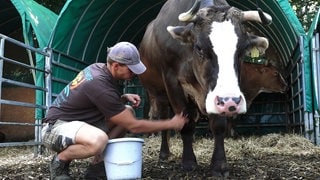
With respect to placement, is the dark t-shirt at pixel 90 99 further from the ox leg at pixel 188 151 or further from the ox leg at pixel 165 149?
the ox leg at pixel 165 149

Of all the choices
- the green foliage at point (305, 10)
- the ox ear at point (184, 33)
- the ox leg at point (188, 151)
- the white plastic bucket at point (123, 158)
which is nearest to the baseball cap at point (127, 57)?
the white plastic bucket at point (123, 158)

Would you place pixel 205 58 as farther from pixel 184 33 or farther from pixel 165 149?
pixel 165 149

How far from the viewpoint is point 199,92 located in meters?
5.05

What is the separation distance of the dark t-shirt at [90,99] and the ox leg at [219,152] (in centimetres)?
115

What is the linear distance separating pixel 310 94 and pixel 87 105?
15.9 ft

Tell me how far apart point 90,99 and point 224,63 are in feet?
4.11

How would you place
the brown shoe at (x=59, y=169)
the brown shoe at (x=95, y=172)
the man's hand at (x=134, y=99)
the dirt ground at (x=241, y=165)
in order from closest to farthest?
1. the brown shoe at (x=59, y=169)
2. the brown shoe at (x=95, y=172)
3. the dirt ground at (x=241, y=165)
4. the man's hand at (x=134, y=99)

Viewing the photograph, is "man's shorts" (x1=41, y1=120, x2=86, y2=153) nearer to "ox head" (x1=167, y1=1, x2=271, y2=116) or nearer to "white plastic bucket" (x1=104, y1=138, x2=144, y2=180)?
"white plastic bucket" (x1=104, y1=138, x2=144, y2=180)

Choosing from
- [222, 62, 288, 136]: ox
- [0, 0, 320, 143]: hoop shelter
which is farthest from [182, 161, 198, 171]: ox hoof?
[222, 62, 288, 136]: ox

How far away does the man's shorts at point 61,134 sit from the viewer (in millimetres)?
4023

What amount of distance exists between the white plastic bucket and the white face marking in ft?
2.46

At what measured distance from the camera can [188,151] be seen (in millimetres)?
5324

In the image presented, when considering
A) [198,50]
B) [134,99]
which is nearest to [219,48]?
[198,50]

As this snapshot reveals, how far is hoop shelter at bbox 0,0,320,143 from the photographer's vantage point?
26.0 ft
